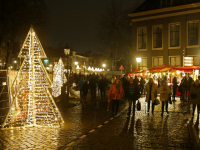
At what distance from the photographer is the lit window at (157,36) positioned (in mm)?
30703

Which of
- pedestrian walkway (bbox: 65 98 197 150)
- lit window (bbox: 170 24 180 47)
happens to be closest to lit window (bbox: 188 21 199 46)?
lit window (bbox: 170 24 180 47)

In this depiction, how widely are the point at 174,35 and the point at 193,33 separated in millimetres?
2148

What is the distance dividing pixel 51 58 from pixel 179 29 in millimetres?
63183

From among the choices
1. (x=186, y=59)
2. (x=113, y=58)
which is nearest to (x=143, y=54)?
(x=186, y=59)

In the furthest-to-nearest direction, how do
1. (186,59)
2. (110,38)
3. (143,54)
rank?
1. (110,38)
2. (143,54)
3. (186,59)

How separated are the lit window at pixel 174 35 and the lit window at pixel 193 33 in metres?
1.26

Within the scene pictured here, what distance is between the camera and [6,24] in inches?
1118

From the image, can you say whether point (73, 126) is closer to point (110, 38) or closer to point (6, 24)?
point (6, 24)

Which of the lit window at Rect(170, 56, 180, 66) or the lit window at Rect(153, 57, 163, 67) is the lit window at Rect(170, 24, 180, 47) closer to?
the lit window at Rect(170, 56, 180, 66)

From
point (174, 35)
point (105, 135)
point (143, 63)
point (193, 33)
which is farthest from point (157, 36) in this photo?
point (105, 135)

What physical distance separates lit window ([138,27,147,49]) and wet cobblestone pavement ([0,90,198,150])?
21.8 meters

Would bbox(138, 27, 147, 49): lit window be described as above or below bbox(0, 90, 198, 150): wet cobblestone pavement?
above

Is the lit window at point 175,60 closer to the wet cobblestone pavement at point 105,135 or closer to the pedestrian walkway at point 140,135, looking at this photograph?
the pedestrian walkway at point 140,135

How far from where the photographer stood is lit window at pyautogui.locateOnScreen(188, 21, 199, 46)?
92.4ft
